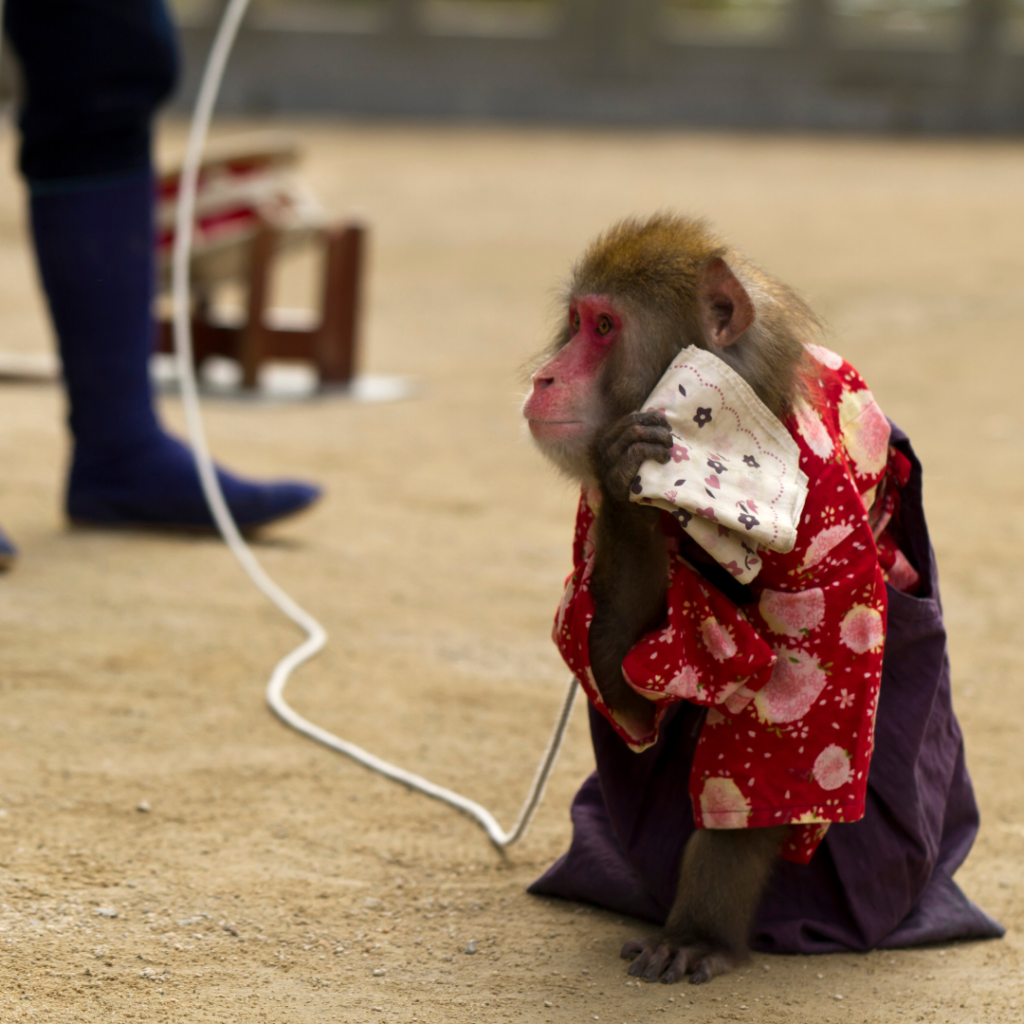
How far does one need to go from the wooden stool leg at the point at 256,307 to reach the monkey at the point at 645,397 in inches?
165

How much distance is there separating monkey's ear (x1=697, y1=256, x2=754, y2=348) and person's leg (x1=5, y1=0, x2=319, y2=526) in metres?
2.12

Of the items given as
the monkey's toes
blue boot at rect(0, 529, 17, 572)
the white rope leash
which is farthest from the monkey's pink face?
blue boot at rect(0, 529, 17, 572)

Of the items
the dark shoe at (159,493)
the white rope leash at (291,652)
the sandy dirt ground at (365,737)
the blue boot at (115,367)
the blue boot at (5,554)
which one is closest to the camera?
the sandy dirt ground at (365,737)

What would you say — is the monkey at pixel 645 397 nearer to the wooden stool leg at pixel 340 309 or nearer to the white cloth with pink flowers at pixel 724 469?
the white cloth with pink flowers at pixel 724 469

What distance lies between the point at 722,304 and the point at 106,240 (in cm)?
218

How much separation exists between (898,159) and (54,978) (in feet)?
50.5

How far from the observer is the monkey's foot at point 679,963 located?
181cm

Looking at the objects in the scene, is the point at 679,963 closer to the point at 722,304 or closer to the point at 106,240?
the point at 722,304

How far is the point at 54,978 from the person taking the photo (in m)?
1.77

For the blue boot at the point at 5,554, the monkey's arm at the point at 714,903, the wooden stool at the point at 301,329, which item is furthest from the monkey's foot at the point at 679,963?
the wooden stool at the point at 301,329

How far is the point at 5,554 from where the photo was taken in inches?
130

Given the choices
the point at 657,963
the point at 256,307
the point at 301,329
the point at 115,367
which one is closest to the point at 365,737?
the point at 657,963

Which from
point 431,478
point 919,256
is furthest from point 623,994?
point 919,256

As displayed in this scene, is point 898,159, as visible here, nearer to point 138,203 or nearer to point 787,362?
point 138,203
